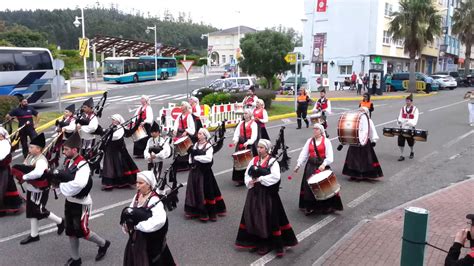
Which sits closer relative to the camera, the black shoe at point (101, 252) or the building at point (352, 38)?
the black shoe at point (101, 252)

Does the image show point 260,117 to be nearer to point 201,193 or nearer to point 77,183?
point 201,193

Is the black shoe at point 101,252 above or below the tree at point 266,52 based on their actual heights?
below

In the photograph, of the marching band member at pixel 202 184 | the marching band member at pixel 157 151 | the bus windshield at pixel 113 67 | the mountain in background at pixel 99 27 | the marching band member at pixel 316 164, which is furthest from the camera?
the mountain in background at pixel 99 27

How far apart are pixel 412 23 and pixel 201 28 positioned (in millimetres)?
106412

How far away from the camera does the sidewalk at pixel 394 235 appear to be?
20.0 feet

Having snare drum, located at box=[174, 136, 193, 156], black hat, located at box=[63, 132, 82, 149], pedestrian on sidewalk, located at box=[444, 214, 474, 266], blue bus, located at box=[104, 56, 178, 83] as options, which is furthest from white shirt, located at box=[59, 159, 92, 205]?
blue bus, located at box=[104, 56, 178, 83]

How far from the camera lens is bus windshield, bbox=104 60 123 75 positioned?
46.3 meters

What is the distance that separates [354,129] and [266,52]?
2781 centimetres

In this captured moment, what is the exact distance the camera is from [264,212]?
6281mm

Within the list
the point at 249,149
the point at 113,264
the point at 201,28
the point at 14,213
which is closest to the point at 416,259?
the point at 113,264

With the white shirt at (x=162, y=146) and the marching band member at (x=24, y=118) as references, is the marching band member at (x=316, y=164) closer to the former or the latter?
the white shirt at (x=162, y=146)

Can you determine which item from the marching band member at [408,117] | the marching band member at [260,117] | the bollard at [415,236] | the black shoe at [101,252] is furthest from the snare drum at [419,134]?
the black shoe at [101,252]

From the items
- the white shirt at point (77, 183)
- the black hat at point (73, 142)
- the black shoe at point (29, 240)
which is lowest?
the black shoe at point (29, 240)

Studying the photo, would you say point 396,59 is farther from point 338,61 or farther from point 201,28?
point 201,28
